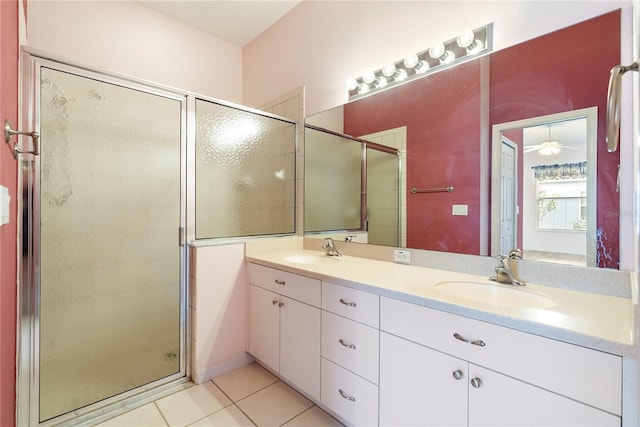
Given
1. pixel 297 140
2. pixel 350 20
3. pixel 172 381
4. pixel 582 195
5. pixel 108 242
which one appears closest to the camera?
pixel 582 195

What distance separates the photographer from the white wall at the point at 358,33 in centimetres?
126

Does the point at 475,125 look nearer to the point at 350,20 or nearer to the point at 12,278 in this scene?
the point at 350,20

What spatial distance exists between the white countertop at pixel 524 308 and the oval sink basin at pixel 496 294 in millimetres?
18

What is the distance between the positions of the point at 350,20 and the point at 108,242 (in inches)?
82.1

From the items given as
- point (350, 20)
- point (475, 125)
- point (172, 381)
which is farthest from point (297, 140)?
point (172, 381)

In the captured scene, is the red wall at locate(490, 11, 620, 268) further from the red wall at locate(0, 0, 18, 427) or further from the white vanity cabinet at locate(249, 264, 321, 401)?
the red wall at locate(0, 0, 18, 427)

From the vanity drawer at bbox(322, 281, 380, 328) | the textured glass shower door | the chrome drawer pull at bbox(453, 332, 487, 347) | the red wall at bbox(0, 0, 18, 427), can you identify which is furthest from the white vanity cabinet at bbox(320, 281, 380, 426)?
the red wall at bbox(0, 0, 18, 427)

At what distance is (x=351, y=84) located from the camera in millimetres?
1958

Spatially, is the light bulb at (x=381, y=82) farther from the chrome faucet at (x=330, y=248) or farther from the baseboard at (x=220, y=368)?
the baseboard at (x=220, y=368)

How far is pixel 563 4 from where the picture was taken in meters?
1.18

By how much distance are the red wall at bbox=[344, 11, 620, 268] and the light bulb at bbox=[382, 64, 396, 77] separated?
0.37ft

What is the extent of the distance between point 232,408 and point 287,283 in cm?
74

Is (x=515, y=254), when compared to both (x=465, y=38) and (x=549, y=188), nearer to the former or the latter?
(x=549, y=188)

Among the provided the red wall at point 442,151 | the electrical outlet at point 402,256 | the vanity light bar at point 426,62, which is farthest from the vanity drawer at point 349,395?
the vanity light bar at point 426,62
